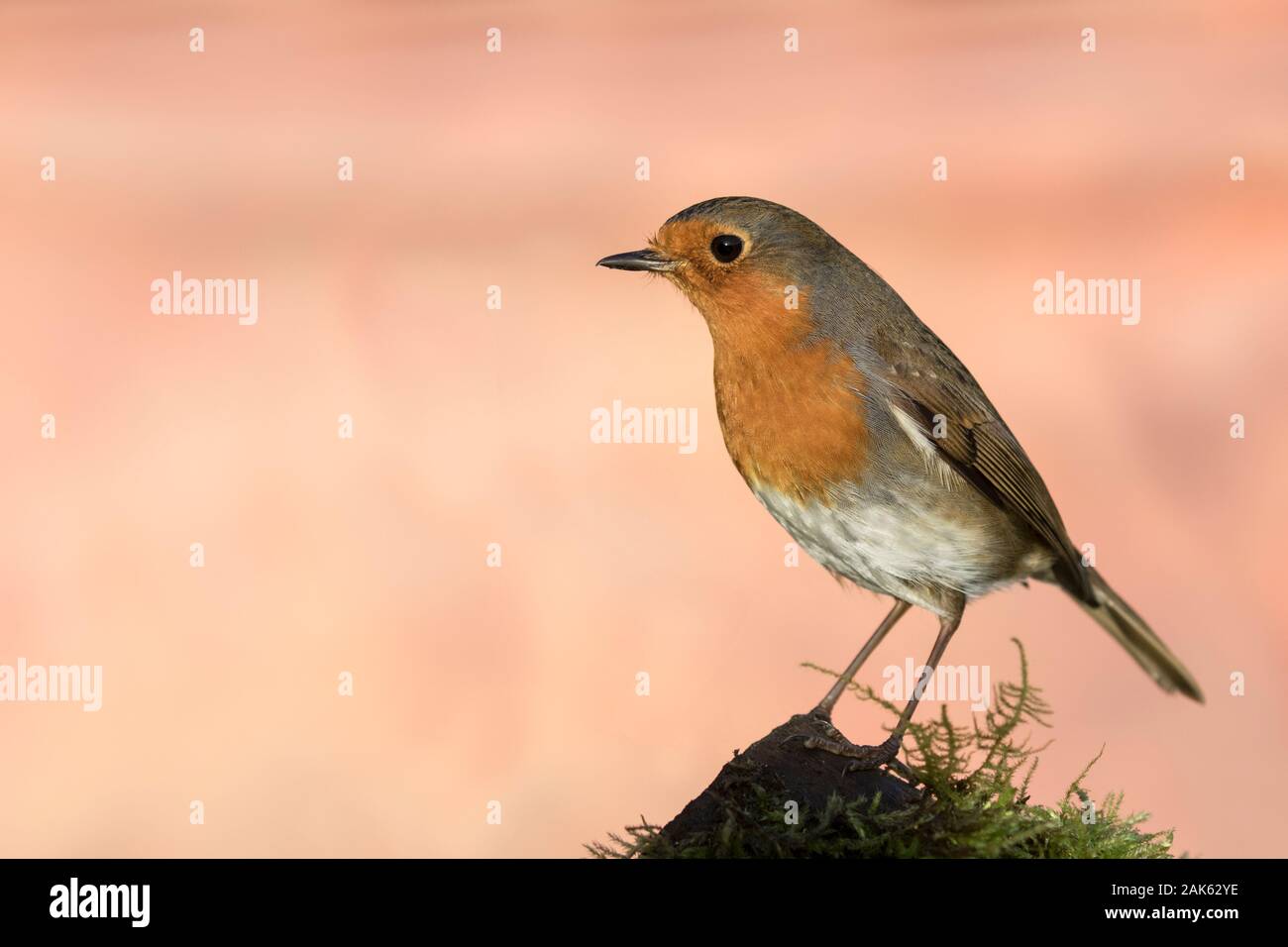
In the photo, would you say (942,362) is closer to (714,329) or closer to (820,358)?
(820,358)

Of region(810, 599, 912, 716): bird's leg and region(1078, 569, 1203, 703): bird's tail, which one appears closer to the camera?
region(810, 599, 912, 716): bird's leg

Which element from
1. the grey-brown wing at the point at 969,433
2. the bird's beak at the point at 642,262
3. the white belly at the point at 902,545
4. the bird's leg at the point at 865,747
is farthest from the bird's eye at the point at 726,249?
the bird's leg at the point at 865,747

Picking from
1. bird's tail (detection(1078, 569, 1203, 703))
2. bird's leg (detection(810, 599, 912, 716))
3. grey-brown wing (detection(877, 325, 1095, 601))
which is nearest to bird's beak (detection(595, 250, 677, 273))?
grey-brown wing (detection(877, 325, 1095, 601))

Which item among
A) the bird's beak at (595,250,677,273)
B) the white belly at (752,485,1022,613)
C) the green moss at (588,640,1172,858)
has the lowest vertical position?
the green moss at (588,640,1172,858)

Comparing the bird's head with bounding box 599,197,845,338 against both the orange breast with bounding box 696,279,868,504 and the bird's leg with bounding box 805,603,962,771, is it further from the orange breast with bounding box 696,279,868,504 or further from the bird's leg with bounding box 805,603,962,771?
the bird's leg with bounding box 805,603,962,771

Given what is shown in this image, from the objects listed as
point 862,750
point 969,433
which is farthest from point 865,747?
point 969,433

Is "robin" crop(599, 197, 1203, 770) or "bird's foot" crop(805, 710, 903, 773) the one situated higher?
"robin" crop(599, 197, 1203, 770)

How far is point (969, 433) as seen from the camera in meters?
3.20

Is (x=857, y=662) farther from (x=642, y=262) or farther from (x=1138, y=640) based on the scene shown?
(x=642, y=262)

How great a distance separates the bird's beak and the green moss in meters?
1.18

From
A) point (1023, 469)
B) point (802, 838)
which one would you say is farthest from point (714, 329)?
point (802, 838)

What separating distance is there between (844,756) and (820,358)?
0.98 metres

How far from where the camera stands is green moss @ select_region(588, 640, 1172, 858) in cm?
251

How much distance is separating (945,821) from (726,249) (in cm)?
149
